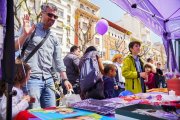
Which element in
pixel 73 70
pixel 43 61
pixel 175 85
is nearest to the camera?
pixel 175 85

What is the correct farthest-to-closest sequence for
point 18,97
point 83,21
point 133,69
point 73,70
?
point 83,21 → point 73,70 → point 133,69 → point 18,97

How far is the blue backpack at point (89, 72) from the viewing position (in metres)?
3.46

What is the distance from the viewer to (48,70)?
2494mm

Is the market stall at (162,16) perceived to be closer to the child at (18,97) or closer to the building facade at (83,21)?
the child at (18,97)

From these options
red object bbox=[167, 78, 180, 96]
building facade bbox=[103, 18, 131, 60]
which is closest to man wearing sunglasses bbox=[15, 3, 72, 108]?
red object bbox=[167, 78, 180, 96]

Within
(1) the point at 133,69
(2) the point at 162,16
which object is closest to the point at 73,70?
(1) the point at 133,69

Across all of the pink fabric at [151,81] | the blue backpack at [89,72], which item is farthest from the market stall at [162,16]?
the pink fabric at [151,81]

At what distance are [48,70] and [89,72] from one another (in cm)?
109

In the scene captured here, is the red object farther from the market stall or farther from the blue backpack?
the blue backpack

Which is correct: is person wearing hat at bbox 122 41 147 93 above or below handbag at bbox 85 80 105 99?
above

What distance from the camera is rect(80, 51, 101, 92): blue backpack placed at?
3455 mm

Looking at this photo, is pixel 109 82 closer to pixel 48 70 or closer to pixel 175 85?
pixel 48 70

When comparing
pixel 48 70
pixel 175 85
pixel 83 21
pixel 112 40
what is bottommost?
pixel 175 85

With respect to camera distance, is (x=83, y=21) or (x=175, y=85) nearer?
(x=175, y=85)
